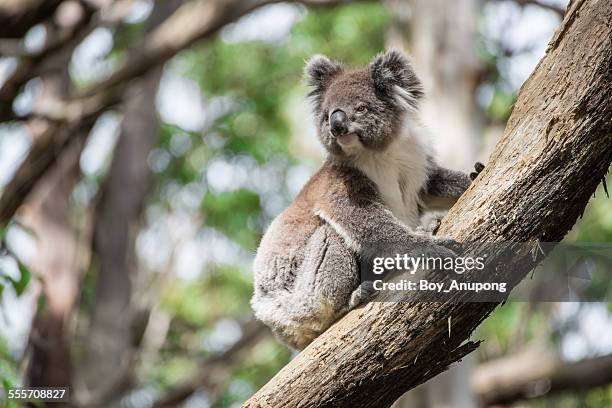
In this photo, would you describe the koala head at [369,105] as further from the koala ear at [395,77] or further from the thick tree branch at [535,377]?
the thick tree branch at [535,377]

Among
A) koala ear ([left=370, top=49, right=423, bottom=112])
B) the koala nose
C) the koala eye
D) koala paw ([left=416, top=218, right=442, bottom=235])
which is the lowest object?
koala paw ([left=416, top=218, right=442, bottom=235])

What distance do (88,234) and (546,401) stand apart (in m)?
8.42

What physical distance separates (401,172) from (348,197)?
0.51m

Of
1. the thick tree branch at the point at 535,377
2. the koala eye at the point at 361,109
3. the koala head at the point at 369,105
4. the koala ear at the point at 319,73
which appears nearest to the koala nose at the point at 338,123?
the koala head at the point at 369,105

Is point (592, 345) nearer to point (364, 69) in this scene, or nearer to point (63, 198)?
point (364, 69)

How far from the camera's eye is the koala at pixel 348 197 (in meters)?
4.80

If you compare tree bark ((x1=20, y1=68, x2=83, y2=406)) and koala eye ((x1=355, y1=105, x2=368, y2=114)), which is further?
tree bark ((x1=20, y1=68, x2=83, y2=406))

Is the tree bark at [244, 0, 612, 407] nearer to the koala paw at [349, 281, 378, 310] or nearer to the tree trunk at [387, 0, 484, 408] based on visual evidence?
the koala paw at [349, 281, 378, 310]

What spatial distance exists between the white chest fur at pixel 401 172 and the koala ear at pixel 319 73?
2.16 feet

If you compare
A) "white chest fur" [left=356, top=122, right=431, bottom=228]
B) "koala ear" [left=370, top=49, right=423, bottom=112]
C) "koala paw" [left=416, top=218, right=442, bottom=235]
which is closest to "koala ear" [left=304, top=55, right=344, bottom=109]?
"koala ear" [left=370, top=49, right=423, bottom=112]

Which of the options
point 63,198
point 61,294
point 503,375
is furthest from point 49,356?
point 503,375

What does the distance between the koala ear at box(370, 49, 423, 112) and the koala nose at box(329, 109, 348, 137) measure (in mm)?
369

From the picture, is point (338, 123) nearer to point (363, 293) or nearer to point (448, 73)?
point (363, 293)

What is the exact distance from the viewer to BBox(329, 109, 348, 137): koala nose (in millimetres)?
4863
